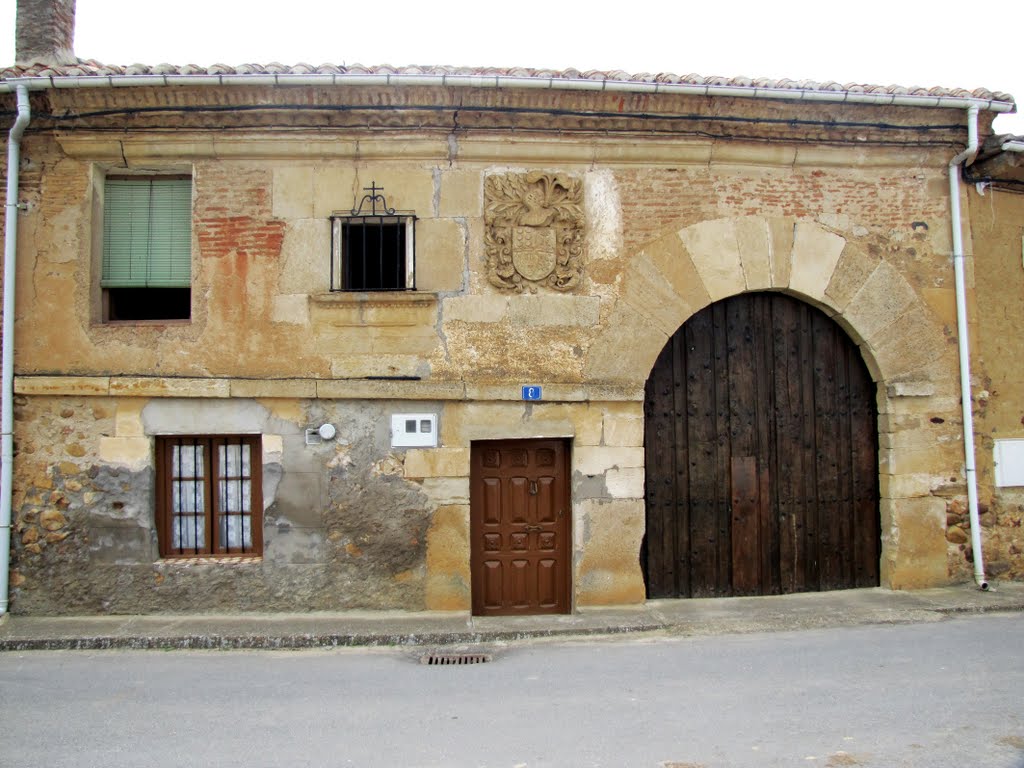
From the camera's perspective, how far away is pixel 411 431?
706 centimetres

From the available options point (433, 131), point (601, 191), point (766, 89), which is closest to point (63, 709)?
point (433, 131)

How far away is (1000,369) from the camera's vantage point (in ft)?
25.5

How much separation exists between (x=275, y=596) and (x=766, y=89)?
20.3 feet

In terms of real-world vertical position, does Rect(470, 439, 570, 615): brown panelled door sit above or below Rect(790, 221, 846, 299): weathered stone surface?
below

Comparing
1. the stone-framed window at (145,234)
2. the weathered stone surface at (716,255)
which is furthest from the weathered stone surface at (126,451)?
the weathered stone surface at (716,255)

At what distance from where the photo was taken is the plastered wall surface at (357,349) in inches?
275

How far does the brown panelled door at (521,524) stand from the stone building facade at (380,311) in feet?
0.26

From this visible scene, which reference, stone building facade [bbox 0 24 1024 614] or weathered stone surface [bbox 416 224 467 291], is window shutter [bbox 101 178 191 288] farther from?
weathered stone surface [bbox 416 224 467 291]

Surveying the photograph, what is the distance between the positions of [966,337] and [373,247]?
563cm

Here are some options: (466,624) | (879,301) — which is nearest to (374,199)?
(466,624)

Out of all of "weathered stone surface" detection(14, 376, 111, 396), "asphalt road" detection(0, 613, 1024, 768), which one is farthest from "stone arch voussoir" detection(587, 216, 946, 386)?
"weathered stone surface" detection(14, 376, 111, 396)

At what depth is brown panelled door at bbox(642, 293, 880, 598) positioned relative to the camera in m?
7.57

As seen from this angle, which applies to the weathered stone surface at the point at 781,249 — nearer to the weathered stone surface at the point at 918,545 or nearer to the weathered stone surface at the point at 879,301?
the weathered stone surface at the point at 879,301

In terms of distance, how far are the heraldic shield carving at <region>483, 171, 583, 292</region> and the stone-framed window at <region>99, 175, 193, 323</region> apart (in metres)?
2.76
